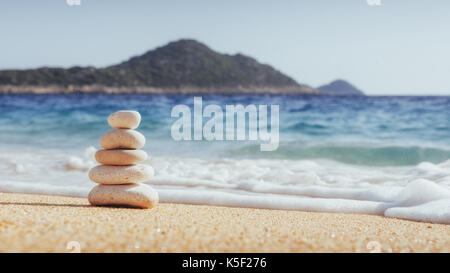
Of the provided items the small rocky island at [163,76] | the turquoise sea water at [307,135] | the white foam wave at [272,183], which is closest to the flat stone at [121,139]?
the white foam wave at [272,183]

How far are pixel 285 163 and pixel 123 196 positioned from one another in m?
4.51

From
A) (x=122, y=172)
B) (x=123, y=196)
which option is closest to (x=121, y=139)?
(x=122, y=172)

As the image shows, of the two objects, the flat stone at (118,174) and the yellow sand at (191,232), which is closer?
the yellow sand at (191,232)

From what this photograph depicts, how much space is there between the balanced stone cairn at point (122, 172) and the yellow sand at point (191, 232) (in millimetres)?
127

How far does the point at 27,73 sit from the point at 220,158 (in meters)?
23.8

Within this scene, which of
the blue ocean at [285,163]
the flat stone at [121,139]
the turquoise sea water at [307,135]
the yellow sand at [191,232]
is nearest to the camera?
the yellow sand at [191,232]

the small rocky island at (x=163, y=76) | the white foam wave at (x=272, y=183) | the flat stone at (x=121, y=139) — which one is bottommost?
the white foam wave at (x=272, y=183)

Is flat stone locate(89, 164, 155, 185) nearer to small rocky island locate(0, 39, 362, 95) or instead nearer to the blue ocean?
the blue ocean

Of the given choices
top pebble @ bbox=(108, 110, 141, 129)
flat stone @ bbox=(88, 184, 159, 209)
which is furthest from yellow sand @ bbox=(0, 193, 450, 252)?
top pebble @ bbox=(108, 110, 141, 129)

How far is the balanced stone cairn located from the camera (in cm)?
391

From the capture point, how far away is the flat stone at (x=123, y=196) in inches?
154

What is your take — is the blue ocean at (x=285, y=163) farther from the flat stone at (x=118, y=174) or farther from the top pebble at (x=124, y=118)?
the top pebble at (x=124, y=118)

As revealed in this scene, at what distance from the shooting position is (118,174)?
12.8 ft
